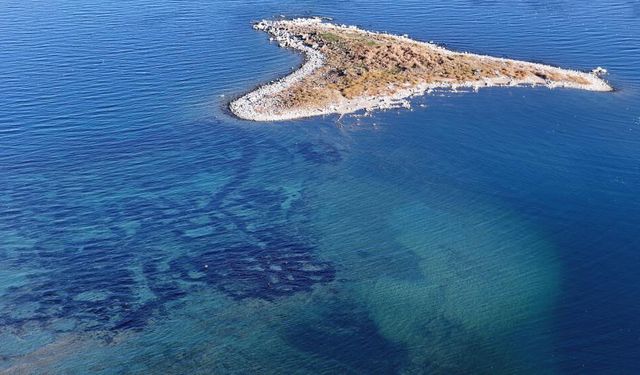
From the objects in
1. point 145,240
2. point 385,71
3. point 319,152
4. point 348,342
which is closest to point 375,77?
point 385,71

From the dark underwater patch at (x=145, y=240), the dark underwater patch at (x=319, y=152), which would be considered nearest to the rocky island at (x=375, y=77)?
the dark underwater patch at (x=319, y=152)

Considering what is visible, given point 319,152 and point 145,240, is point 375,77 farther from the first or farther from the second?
point 145,240

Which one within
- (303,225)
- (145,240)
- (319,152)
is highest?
(319,152)

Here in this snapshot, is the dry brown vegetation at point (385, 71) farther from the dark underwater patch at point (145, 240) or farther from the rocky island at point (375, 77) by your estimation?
the dark underwater patch at point (145, 240)

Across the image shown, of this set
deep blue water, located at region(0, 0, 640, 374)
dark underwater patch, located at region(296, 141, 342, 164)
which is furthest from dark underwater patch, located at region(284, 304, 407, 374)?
dark underwater patch, located at region(296, 141, 342, 164)

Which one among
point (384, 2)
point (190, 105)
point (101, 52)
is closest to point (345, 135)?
point (190, 105)
